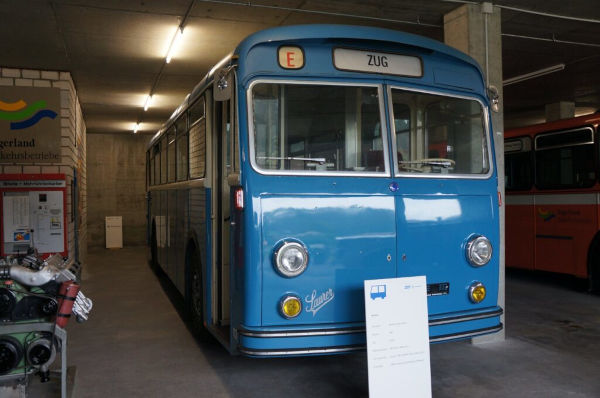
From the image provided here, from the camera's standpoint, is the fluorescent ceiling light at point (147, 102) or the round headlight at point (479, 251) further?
the fluorescent ceiling light at point (147, 102)

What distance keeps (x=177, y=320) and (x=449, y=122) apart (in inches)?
175

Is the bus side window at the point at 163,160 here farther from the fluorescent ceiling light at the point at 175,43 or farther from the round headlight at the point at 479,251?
the round headlight at the point at 479,251

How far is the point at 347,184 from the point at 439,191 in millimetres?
823

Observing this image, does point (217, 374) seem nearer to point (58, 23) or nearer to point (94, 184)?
point (58, 23)

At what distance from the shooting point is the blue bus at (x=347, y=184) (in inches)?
152

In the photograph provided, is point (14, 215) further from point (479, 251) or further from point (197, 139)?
point (479, 251)

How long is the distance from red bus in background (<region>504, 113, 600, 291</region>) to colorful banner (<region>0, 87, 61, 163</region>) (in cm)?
838

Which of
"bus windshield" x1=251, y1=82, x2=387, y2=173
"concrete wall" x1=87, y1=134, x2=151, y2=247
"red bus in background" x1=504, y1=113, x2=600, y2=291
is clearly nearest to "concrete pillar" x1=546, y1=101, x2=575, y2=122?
"red bus in background" x1=504, y1=113, x2=600, y2=291

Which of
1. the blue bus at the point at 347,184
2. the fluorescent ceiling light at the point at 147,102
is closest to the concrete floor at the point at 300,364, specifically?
the blue bus at the point at 347,184

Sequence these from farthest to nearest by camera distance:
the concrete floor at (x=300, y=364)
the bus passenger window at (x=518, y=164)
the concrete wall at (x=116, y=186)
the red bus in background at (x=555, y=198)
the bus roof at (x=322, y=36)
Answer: the concrete wall at (x=116, y=186)
the bus passenger window at (x=518, y=164)
the red bus in background at (x=555, y=198)
the concrete floor at (x=300, y=364)
the bus roof at (x=322, y=36)

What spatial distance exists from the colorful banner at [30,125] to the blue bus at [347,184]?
584 centimetres

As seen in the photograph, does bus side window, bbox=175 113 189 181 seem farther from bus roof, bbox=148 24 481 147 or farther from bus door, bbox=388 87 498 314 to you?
bus door, bbox=388 87 498 314

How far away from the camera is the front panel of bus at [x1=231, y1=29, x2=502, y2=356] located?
3.86 meters

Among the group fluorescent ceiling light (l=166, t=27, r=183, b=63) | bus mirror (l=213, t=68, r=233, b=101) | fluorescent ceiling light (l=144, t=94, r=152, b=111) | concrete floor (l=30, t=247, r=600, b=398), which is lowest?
concrete floor (l=30, t=247, r=600, b=398)
